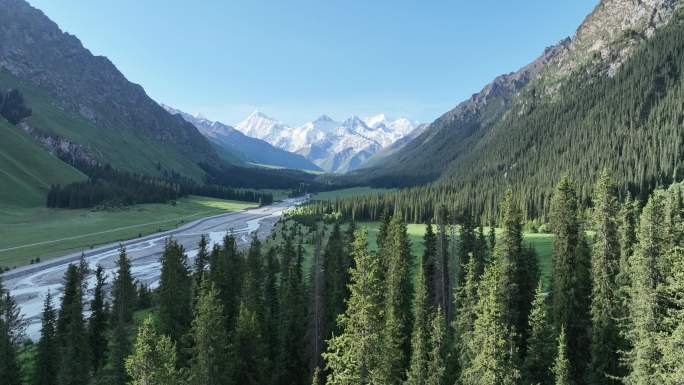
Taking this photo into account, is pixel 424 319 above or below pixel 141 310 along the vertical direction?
above

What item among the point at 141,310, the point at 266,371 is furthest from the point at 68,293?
the point at 266,371

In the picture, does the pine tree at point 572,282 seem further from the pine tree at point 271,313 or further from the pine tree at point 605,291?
the pine tree at point 271,313

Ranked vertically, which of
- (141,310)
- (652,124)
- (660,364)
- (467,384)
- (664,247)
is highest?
(652,124)

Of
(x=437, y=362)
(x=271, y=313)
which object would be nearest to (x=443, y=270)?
(x=271, y=313)

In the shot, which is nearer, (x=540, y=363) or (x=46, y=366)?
(x=540, y=363)

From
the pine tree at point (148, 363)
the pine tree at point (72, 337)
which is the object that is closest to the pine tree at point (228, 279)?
A: the pine tree at point (72, 337)

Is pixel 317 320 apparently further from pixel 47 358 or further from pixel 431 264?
pixel 47 358

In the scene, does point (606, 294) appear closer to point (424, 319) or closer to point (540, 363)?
point (540, 363)
